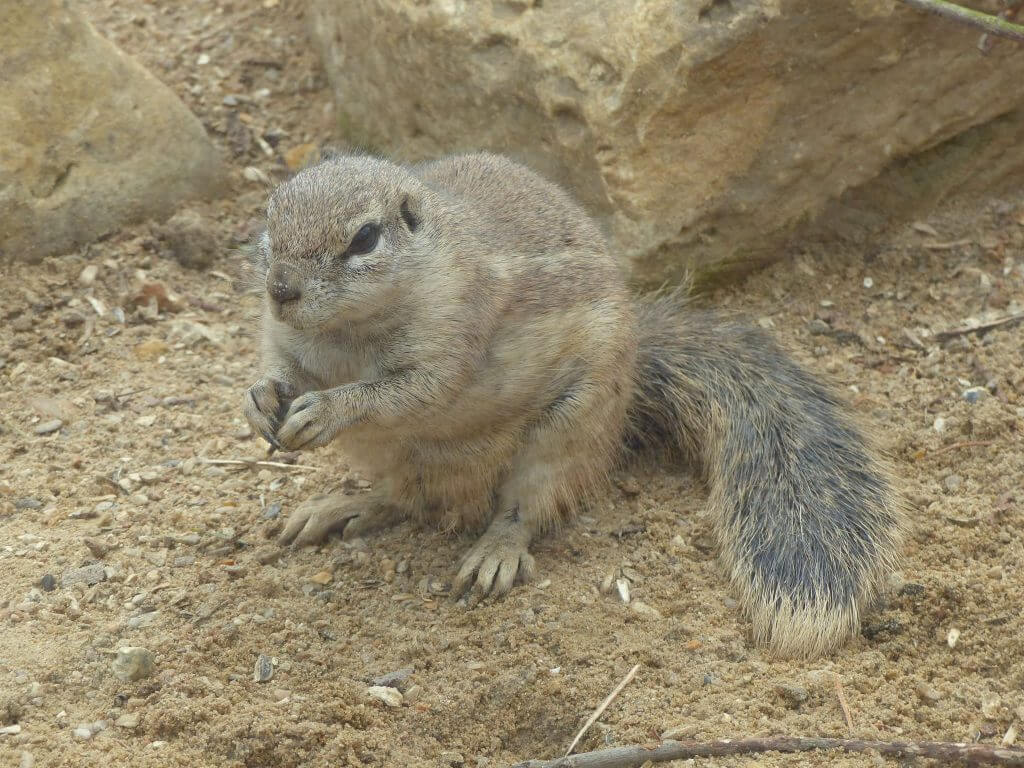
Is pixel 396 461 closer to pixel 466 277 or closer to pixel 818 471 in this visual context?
pixel 466 277

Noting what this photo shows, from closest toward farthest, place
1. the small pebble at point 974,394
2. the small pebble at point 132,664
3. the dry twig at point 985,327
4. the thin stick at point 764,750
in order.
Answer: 1. the thin stick at point 764,750
2. the small pebble at point 132,664
3. the small pebble at point 974,394
4. the dry twig at point 985,327

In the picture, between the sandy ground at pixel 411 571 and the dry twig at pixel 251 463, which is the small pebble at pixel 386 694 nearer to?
the sandy ground at pixel 411 571

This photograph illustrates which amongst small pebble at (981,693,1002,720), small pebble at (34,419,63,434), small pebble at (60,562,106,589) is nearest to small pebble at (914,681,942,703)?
small pebble at (981,693,1002,720)

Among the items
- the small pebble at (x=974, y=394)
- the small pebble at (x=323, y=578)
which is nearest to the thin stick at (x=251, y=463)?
the small pebble at (x=323, y=578)

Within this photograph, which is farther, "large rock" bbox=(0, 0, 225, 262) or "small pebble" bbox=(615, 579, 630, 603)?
"large rock" bbox=(0, 0, 225, 262)

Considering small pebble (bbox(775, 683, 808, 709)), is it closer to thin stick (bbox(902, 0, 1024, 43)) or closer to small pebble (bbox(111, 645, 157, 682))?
small pebble (bbox(111, 645, 157, 682))
